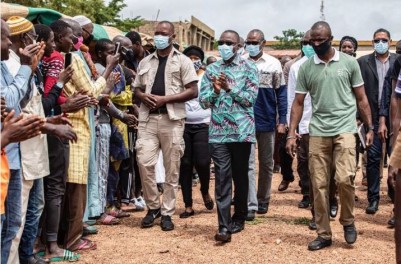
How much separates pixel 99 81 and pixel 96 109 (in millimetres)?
648

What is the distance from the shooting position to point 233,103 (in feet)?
19.5

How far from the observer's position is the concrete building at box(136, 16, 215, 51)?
22955mm

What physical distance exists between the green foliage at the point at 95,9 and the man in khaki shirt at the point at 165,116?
41.8ft

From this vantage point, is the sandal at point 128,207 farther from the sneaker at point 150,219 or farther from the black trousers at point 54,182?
the black trousers at point 54,182

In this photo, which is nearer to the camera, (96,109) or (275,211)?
(96,109)

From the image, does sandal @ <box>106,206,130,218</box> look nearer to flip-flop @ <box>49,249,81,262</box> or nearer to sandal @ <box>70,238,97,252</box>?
sandal @ <box>70,238,97,252</box>

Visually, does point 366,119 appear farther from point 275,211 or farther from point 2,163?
point 2,163

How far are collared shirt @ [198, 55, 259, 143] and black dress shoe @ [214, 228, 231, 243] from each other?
0.89 m

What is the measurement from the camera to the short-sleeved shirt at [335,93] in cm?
558

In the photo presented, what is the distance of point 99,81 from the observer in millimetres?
5539

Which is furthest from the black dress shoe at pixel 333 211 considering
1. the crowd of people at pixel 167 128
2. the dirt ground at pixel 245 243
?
the dirt ground at pixel 245 243

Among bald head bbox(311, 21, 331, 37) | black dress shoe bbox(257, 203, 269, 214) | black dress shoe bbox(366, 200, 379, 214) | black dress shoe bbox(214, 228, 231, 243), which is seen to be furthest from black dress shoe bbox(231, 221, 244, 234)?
bald head bbox(311, 21, 331, 37)

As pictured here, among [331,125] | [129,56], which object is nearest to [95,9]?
[129,56]

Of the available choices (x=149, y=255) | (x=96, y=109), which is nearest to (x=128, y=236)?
(x=149, y=255)
